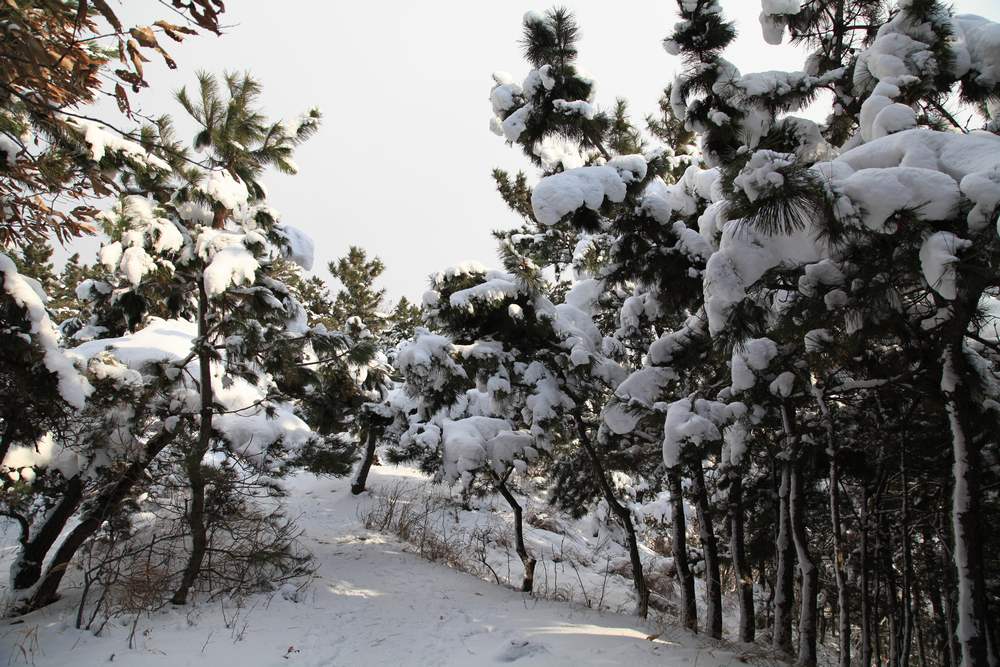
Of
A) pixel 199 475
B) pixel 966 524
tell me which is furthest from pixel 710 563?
pixel 199 475

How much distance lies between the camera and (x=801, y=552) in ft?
14.8

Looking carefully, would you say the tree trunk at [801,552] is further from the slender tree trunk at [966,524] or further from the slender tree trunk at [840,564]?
the slender tree trunk at [966,524]

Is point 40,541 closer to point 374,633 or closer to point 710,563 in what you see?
point 374,633

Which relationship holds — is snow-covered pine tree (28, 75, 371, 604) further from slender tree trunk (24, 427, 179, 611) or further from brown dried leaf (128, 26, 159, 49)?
brown dried leaf (128, 26, 159, 49)

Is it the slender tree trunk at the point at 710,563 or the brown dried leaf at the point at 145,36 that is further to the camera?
the slender tree trunk at the point at 710,563

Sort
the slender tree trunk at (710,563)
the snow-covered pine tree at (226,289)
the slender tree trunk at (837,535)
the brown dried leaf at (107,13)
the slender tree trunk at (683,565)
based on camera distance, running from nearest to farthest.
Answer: the brown dried leaf at (107,13), the slender tree trunk at (837,535), the snow-covered pine tree at (226,289), the slender tree trunk at (710,563), the slender tree trunk at (683,565)

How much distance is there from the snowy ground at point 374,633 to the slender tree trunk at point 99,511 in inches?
11.4

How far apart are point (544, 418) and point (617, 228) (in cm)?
238

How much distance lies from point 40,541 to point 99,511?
4.13 ft

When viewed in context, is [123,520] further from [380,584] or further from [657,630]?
[657,630]

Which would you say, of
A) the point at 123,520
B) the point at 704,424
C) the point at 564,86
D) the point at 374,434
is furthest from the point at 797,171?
the point at 374,434

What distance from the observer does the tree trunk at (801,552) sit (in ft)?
14.7

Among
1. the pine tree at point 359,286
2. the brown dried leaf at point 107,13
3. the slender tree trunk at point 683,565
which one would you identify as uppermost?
the pine tree at point 359,286

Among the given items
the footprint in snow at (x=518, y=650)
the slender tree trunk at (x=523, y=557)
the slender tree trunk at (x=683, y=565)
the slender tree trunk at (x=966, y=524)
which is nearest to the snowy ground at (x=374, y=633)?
the footprint in snow at (x=518, y=650)
